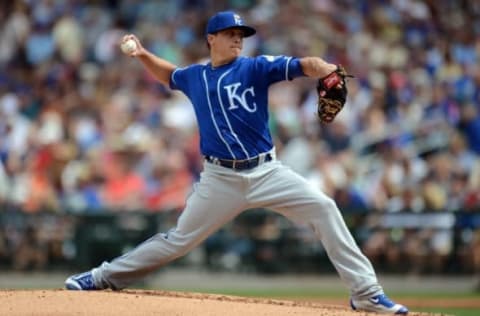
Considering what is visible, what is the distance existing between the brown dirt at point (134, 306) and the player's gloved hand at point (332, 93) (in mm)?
1192

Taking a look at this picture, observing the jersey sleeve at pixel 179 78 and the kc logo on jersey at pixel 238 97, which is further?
the jersey sleeve at pixel 179 78

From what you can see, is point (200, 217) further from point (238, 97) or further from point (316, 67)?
point (316, 67)

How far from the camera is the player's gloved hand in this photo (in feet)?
21.3

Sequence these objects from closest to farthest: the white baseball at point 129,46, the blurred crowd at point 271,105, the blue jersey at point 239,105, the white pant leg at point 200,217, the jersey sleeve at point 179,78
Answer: the blue jersey at point 239,105, the white pant leg at point 200,217, the jersey sleeve at point 179,78, the white baseball at point 129,46, the blurred crowd at point 271,105

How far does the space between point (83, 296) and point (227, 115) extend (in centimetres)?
140

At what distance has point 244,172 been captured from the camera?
681 centimetres

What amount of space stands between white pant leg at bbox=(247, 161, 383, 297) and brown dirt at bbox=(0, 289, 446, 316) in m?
0.21

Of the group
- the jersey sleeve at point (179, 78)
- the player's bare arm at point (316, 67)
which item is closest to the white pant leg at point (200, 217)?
the jersey sleeve at point (179, 78)

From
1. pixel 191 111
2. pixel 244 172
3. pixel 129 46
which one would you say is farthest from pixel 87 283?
pixel 191 111

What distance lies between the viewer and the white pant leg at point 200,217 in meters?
6.83

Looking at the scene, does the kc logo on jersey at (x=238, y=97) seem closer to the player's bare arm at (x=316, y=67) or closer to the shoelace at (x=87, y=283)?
the player's bare arm at (x=316, y=67)

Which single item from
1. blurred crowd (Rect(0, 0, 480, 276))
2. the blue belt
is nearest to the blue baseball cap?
the blue belt

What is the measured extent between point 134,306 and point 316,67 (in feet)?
5.78

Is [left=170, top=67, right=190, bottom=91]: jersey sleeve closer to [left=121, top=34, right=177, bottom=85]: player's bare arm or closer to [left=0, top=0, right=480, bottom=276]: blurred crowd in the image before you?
[left=121, top=34, right=177, bottom=85]: player's bare arm
